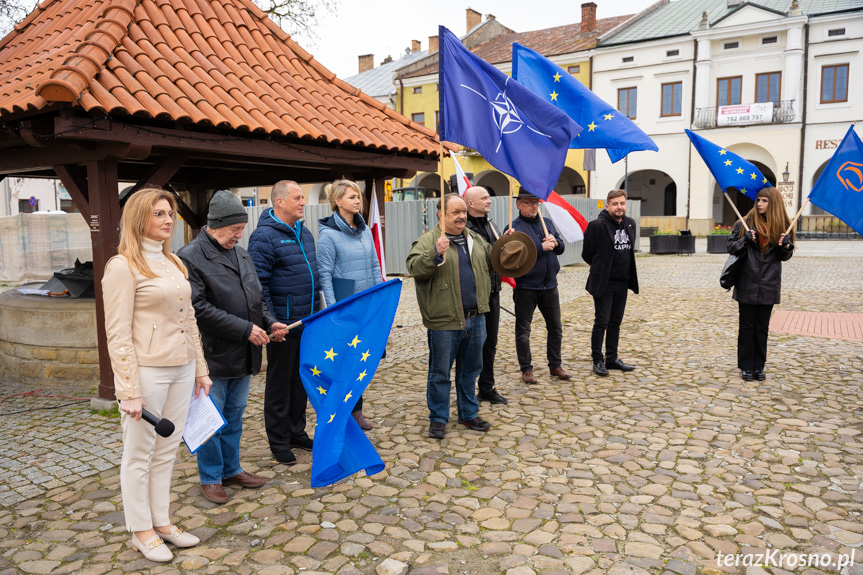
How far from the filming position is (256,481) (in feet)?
14.0

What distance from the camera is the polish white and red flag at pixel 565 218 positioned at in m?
7.69

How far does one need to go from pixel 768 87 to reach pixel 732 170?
30.8 m

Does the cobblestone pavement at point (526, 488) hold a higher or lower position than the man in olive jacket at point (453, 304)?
lower

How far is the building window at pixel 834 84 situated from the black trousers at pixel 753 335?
1215 inches

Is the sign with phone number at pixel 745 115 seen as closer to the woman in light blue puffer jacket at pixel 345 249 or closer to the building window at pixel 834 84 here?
the building window at pixel 834 84

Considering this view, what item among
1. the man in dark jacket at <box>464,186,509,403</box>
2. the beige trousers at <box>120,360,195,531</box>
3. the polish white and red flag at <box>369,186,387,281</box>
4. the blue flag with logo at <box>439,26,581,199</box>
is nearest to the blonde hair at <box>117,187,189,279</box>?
the beige trousers at <box>120,360,195,531</box>

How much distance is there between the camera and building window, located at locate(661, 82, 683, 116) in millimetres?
34594

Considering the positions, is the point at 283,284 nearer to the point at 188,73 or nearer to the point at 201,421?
the point at 201,421

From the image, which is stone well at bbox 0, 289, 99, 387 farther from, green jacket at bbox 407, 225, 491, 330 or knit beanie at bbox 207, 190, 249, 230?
green jacket at bbox 407, 225, 491, 330

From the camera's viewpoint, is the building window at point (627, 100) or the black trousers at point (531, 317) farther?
the building window at point (627, 100)

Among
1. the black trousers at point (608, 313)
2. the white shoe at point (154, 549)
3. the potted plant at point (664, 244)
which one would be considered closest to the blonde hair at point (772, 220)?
the black trousers at point (608, 313)

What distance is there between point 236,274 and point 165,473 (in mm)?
1239

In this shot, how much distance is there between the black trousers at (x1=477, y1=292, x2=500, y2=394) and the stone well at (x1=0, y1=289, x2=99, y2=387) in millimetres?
4320

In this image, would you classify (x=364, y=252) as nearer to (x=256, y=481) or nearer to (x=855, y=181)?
(x=256, y=481)
